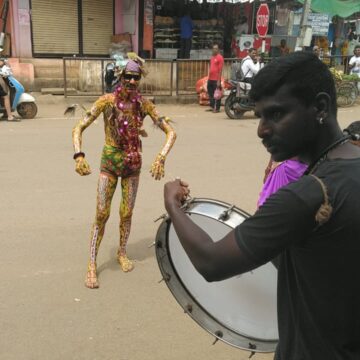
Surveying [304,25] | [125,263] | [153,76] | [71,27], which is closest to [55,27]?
[71,27]

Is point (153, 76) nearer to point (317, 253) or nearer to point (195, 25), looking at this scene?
point (195, 25)

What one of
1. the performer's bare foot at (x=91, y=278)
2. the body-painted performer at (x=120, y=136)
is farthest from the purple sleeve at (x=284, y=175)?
the performer's bare foot at (x=91, y=278)

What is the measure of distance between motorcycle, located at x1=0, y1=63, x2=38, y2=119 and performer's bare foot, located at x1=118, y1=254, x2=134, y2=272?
7.59 meters

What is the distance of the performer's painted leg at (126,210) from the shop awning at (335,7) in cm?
1236

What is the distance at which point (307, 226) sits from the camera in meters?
1.23

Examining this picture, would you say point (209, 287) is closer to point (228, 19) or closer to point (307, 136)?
point (307, 136)

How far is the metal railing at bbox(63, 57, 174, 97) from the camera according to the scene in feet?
46.5

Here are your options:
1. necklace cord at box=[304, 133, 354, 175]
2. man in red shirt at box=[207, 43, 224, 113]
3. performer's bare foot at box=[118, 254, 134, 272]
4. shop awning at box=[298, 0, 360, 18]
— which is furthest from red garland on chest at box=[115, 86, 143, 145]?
shop awning at box=[298, 0, 360, 18]

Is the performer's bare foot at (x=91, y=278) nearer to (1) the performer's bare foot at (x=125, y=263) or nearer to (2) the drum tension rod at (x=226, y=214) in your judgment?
(1) the performer's bare foot at (x=125, y=263)

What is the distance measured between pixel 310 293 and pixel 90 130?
9.24 meters

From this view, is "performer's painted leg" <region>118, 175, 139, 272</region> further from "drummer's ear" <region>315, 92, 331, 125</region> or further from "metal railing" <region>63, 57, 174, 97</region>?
"metal railing" <region>63, 57, 174, 97</region>

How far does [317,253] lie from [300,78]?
438mm

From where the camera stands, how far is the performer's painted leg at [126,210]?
165 inches

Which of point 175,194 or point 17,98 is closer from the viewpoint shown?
point 175,194
